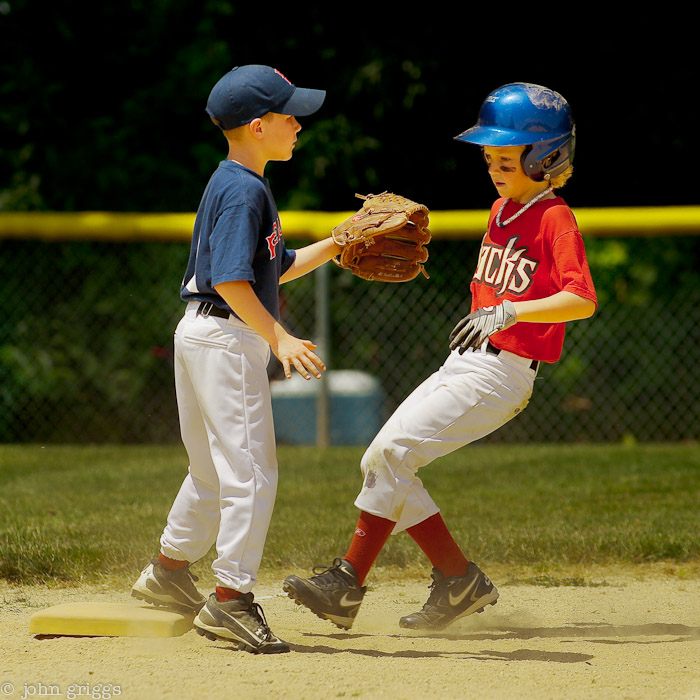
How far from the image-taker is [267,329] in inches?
129

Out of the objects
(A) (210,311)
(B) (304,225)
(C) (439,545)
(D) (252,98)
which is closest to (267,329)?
(A) (210,311)

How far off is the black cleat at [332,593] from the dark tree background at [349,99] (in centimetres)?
627

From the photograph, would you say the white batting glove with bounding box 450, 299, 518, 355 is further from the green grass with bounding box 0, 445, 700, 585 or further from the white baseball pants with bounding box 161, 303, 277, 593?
the green grass with bounding box 0, 445, 700, 585

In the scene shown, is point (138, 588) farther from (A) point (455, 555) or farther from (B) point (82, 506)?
(B) point (82, 506)

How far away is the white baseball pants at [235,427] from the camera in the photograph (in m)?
3.29

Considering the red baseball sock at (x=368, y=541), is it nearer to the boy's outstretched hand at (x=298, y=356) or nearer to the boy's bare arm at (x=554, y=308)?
the boy's outstretched hand at (x=298, y=356)

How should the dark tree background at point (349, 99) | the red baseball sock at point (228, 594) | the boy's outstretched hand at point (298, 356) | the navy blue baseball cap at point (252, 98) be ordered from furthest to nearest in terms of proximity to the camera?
the dark tree background at point (349, 99)
the navy blue baseball cap at point (252, 98)
the red baseball sock at point (228, 594)
the boy's outstretched hand at point (298, 356)

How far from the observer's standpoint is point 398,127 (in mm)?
9734

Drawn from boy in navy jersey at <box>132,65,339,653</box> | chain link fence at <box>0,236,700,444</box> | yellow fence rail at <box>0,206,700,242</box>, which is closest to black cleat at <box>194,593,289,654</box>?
boy in navy jersey at <box>132,65,339,653</box>

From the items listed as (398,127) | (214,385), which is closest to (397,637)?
(214,385)

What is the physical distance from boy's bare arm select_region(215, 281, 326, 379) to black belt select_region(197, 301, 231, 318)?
0.10m

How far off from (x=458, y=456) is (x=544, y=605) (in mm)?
3900
